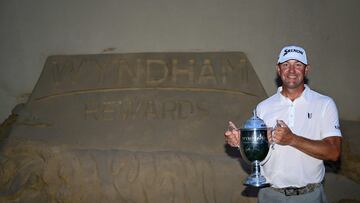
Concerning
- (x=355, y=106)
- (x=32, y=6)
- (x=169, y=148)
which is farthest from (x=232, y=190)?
(x=32, y=6)

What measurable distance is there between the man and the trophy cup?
59 mm

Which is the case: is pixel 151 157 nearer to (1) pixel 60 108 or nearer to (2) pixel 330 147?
(1) pixel 60 108

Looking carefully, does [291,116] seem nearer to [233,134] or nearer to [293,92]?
[293,92]

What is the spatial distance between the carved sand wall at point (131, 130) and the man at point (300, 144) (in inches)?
80.4

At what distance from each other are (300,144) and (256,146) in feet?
0.68

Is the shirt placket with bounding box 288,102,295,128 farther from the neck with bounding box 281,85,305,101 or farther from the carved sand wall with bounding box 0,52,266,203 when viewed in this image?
the carved sand wall with bounding box 0,52,266,203

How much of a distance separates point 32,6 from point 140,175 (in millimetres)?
2842

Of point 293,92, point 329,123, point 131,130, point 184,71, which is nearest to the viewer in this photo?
point 329,123

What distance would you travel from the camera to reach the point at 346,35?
5289 millimetres

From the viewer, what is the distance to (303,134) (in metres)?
2.09

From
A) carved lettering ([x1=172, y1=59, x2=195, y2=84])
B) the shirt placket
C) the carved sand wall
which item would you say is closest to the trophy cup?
the shirt placket

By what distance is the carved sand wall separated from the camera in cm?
417

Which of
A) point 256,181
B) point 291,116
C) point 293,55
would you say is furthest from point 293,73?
point 256,181

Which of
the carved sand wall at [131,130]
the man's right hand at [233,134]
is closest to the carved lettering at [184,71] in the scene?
the carved sand wall at [131,130]
